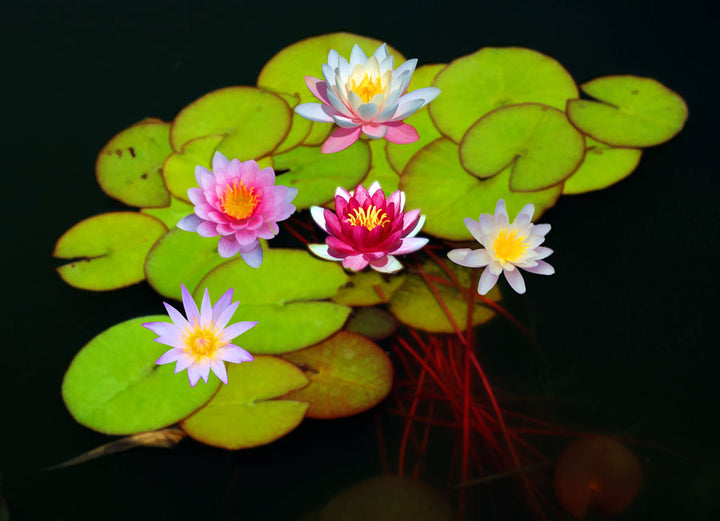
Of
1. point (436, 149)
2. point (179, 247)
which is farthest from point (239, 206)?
point (436, 149)

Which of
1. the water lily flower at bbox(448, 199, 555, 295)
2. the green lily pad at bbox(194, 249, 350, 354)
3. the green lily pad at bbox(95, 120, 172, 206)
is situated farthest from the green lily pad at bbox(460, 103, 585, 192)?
the green lily pad at bbox(95, 120, 172, 206)

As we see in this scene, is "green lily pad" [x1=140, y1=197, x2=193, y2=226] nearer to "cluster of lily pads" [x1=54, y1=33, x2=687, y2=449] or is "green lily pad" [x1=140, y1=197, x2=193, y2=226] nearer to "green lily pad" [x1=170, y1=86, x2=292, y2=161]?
"cluster of lily pads" [x1=54, y1=33, x2=687, y2=449]

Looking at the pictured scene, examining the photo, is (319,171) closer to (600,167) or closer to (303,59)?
(303,59)

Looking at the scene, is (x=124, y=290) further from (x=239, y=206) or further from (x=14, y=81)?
(x=14, y=81)

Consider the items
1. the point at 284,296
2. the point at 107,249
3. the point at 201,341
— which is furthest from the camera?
the point at 107,249

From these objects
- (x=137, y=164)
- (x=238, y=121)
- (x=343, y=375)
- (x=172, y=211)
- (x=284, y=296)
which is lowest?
(x=343, y=375)

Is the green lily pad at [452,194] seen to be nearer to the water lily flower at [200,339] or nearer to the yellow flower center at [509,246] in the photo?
the yellow flower center at [509,246]

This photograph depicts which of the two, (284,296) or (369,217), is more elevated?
(369,217)

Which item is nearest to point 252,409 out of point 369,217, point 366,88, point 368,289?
point 368,289
